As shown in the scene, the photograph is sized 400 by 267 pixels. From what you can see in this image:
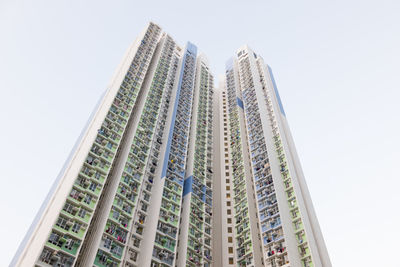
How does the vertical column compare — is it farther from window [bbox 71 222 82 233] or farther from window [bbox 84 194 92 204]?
window [bbox 71 222 82 233]

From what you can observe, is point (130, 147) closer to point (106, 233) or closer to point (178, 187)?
A: point (178, 187)

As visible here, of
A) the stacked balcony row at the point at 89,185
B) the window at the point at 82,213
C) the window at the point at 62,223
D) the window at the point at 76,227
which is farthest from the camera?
the window at the point at 82,213

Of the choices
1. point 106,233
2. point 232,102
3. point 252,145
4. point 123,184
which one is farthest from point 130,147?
point 232,102

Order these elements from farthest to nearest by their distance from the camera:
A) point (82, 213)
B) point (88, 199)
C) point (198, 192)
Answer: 1. point (198, 192)
2. point (88, 199)
3. point (82, 213)

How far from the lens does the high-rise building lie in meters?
31.0

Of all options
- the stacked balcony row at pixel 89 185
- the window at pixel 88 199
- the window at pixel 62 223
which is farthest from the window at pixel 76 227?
the window at pixel 88 199

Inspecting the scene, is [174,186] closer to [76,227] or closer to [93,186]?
[93,186]

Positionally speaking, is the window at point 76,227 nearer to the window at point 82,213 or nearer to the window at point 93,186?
the window at point 82,213

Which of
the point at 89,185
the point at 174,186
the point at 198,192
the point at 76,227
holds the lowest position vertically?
the point at 76,227

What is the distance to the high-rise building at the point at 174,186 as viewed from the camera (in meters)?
31.0

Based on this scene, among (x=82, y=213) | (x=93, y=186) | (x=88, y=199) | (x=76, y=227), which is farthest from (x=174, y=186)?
(x=76, y=227)

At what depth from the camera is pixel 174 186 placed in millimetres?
40875

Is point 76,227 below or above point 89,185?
below

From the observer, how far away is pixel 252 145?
50438mm
